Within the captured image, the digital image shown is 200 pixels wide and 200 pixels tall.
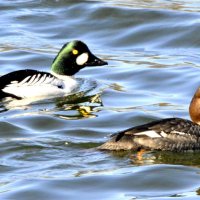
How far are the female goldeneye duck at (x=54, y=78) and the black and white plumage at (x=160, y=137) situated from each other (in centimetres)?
387

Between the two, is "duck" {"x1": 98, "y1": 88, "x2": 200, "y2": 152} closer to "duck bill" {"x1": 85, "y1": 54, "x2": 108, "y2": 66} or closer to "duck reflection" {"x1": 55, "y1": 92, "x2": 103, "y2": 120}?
"duck reflection" {"x1": 55, "y1": 92, "x2": 103, "y2": 120}

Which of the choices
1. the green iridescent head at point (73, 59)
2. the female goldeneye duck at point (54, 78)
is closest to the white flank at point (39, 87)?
the female goldeneye duck at point (54, 78)

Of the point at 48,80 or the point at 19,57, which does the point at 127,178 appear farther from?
the point at 19,57

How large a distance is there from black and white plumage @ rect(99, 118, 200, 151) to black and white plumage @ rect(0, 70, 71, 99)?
386 centimetres

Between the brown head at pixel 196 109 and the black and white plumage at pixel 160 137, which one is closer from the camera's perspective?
the black and white plumage at pixel 160 137

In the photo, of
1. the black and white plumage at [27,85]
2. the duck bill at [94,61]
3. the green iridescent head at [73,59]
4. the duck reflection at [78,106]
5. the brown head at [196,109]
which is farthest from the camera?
the duck bill at [94,61]

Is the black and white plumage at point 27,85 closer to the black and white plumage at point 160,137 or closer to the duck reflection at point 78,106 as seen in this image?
the duck reflection at point 78,106

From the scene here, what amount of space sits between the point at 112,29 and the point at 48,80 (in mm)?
4691

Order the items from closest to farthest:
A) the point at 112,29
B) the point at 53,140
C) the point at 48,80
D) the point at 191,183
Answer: the point at 191,183 < the point at 53,140 < the point at 48,80 < the point at 112,29

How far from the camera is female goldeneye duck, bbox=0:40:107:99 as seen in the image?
50.9 ft

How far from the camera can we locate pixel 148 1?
70.2ft

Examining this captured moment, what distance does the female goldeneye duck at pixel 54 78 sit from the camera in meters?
15.5

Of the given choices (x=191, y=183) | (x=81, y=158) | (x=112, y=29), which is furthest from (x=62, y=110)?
(x=112, y=29)

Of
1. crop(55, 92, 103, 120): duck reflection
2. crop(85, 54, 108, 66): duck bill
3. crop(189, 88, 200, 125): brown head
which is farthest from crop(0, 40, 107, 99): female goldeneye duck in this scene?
crop(189, 88, 200, 125): brown head
